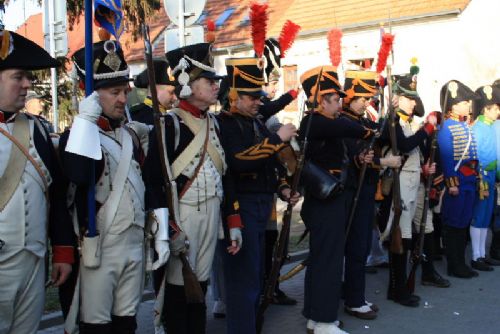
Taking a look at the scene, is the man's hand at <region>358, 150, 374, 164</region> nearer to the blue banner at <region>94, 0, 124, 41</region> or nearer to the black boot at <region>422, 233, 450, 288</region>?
the black boot at <region>422, 233, 450, 288</region>

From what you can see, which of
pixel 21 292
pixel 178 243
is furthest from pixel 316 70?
pixel 21 292

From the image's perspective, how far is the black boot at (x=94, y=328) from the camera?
348 cm

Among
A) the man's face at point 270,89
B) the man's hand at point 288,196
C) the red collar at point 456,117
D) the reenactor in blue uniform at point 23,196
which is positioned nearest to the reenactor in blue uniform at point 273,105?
the man's face at point 270,89

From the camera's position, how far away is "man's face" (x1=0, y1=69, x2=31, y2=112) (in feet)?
10.4

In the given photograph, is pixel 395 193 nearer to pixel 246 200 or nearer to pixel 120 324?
pixel 246 200

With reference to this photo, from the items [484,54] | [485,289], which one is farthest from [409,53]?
[485,289]

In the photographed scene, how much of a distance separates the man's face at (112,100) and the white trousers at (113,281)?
0.65 meters

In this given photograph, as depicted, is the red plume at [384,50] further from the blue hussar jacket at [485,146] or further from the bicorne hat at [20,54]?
the bicorne hat at [20,54]

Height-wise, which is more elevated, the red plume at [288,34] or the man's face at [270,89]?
the red plume at [288,34]

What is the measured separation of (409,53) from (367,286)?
41.8ft

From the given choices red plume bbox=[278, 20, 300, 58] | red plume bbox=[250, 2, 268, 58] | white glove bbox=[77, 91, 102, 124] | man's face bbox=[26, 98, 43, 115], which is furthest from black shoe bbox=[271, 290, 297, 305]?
man's face bbox=[26, 98, 43, 115]

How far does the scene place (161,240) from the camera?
3705 millimetres

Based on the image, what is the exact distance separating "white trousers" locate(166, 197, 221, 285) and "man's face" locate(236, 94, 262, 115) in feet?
2.76

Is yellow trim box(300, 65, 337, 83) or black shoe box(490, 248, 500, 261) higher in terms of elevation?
yellow trim box(300, 65, 337, 83)
